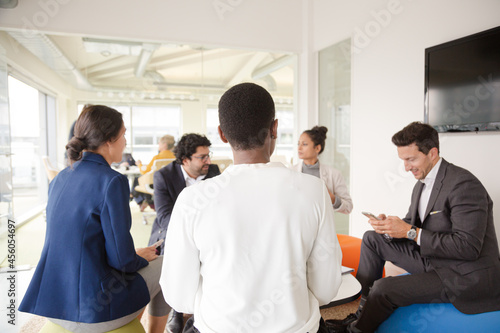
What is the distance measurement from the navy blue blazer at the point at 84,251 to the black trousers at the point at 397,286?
148 centimetres

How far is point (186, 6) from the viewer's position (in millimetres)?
4574

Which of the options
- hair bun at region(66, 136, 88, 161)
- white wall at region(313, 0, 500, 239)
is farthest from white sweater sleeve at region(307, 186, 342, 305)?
white wall at region(313, 0, 500, 239)

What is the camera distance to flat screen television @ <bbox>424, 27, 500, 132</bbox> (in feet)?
8.65

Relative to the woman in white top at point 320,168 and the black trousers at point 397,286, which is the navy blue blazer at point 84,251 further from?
the woman in white top at point 320,168

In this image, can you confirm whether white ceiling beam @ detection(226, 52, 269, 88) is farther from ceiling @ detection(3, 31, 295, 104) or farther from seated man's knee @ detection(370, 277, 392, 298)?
seated man's knee @ detection(370, 277, 392, 298)

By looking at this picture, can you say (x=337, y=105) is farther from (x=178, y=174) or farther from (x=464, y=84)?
(x=178, y=174)

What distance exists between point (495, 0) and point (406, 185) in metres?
1.76

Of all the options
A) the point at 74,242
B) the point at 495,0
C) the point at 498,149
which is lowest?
the point at 74,242

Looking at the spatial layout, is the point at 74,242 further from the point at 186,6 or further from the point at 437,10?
the point at 186,6

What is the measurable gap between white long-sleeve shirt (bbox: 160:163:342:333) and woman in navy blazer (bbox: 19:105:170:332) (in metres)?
0.57

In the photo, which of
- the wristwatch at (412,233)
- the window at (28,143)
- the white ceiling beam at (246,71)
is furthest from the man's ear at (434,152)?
the window at (28,143)

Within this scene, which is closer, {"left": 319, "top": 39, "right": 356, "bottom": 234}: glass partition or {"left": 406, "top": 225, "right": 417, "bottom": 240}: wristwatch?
{"left": 406, "top": 225, "right": 417, "bottom": 240}: wristwatch

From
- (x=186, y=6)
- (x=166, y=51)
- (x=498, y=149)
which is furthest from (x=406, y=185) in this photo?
(x=166, y=51)

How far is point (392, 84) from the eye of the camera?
3.76 m
